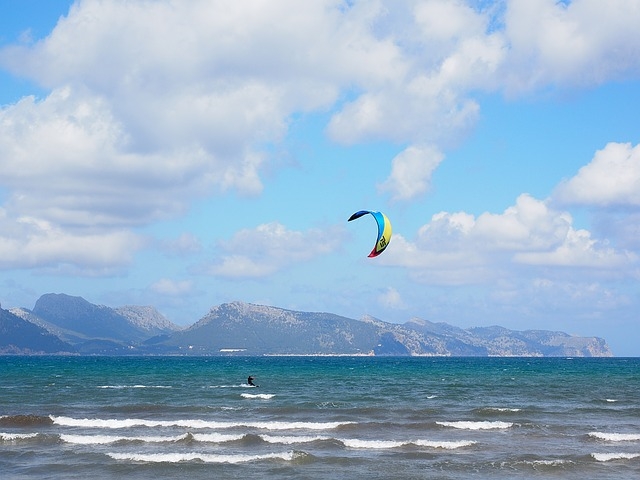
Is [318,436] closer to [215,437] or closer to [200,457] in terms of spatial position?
[215,437]

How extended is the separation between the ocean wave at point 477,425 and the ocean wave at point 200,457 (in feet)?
41.0

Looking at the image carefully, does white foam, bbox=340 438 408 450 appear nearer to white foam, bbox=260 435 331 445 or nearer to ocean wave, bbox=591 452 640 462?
white foam, bbox=260 435 331 445

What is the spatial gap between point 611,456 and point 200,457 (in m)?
17.3

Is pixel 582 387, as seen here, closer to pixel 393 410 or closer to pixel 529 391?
pixel 529 391

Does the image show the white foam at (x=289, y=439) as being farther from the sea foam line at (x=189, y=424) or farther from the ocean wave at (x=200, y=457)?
the ocean wave at (x=200, y=457)

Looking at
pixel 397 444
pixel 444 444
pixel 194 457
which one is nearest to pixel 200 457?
pixel 194 457

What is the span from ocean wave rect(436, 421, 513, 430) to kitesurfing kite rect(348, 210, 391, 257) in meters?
10.5

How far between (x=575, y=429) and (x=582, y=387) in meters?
35.4

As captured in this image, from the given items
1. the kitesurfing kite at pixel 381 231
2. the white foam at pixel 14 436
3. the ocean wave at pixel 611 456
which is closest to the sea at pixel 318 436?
the ocean wave at pixel 611 456

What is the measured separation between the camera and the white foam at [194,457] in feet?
100

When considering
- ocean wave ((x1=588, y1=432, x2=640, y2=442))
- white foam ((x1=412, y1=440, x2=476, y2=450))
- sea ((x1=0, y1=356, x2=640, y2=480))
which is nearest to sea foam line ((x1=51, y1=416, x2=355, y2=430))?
sea ((x1=0, y1=356, x2=640, y2=480))

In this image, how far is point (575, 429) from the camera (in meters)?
39.7

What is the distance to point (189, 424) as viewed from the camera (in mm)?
40938

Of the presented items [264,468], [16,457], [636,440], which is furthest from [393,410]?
[16,457]
